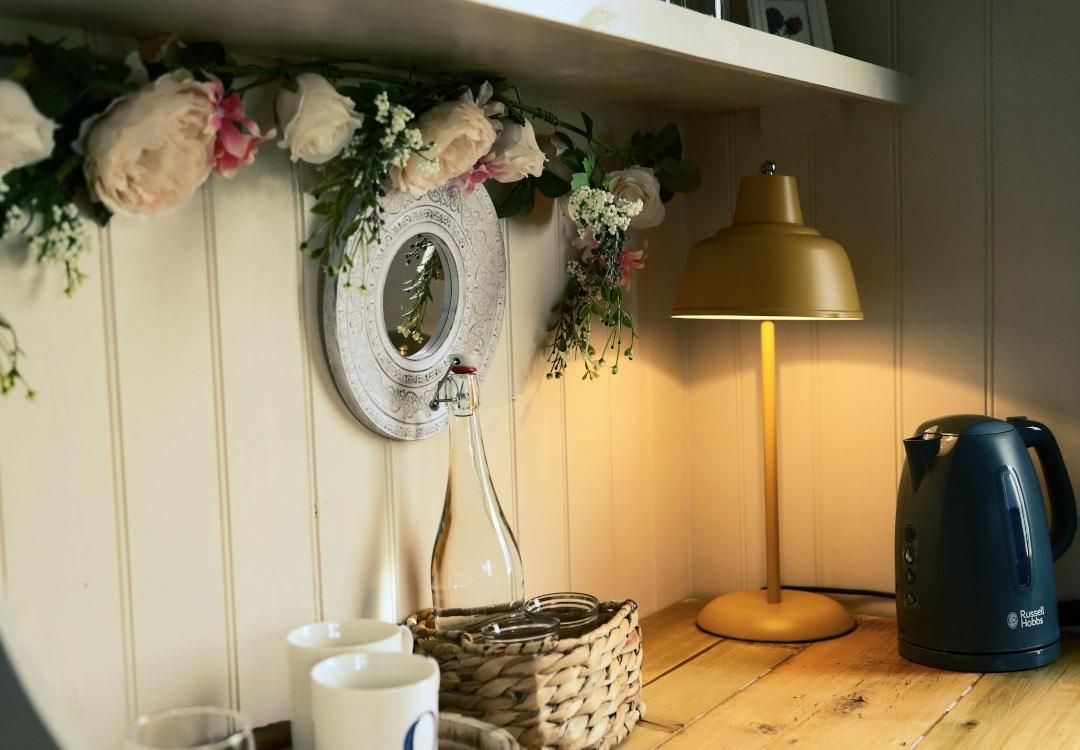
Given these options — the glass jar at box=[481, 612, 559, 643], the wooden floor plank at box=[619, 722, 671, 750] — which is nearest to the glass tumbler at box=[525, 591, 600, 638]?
the glass jar at box=[481, 612, 559, 643]

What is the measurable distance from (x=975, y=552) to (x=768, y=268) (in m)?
0.43

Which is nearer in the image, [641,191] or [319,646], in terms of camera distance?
[319,646]

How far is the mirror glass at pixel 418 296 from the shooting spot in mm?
1302

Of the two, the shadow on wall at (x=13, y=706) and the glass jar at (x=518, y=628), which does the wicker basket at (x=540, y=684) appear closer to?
the glass jar at (x=518, y=628)

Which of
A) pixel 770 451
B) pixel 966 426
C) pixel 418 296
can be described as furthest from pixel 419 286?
pixel 966 426

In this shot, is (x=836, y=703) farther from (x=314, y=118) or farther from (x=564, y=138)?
(x=314, y=118)

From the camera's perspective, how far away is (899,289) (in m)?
1.69

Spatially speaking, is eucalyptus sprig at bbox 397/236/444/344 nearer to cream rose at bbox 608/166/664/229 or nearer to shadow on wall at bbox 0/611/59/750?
cream rose at bbox 608/166/664/229

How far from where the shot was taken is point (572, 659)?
1184 millimetres

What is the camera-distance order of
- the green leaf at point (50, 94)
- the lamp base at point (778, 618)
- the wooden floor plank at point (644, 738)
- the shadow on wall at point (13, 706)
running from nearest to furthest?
1. the shadow on wall at point (13, 706)
2. the green leaf at point (50, 94)
3. the wooden floor plank at point (644, 738)
4. the lamp base at point (778, 618)

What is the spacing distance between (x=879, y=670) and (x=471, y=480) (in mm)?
581

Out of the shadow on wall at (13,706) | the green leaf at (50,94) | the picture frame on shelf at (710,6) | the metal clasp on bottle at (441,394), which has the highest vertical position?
the picture frame on shelf at (710,6)

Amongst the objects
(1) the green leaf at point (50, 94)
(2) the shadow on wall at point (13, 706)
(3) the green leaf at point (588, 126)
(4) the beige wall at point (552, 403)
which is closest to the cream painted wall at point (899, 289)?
(4) the beige wall at point (552, 403)

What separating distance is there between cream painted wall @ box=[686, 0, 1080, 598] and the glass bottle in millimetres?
596
